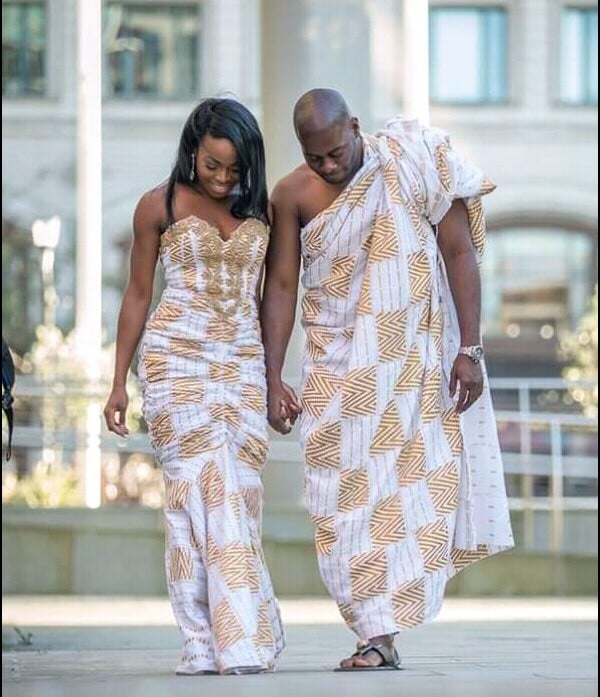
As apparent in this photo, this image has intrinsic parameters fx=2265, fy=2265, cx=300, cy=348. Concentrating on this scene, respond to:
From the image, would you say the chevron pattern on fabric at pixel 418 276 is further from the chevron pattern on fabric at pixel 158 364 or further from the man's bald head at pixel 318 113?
the chevron pattern on fabric at pixel 158 364

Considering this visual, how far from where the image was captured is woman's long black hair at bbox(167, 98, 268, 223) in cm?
652

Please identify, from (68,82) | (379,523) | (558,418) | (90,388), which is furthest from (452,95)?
(379,523)

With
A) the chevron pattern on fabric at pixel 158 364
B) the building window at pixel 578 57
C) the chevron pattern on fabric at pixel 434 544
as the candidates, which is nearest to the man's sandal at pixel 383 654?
the chevron pattern on fabric at pixel 434 544

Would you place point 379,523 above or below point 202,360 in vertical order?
below

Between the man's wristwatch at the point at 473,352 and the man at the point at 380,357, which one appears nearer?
the man at the point at 380,357

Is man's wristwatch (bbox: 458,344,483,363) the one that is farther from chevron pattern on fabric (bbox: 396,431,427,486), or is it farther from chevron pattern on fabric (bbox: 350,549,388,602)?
chevron pattern on fabric (bbox: 350,549,388,602)

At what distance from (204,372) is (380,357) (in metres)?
0.53

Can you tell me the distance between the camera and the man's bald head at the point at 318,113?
646 cm

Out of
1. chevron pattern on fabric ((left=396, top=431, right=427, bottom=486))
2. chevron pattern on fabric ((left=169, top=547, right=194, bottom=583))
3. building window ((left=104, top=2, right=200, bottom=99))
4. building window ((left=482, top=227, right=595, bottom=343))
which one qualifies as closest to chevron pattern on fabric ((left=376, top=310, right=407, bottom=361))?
Result: chevron pattern on fabric ((left=396, top=431, right=427, bottom=486))

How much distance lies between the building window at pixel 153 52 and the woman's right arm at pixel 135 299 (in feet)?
77.7

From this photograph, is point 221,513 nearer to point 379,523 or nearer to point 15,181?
point 379,523

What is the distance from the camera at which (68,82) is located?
30.3m

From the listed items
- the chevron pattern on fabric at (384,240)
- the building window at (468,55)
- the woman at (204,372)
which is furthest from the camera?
the building window at (468,55)

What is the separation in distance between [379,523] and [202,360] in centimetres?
73
